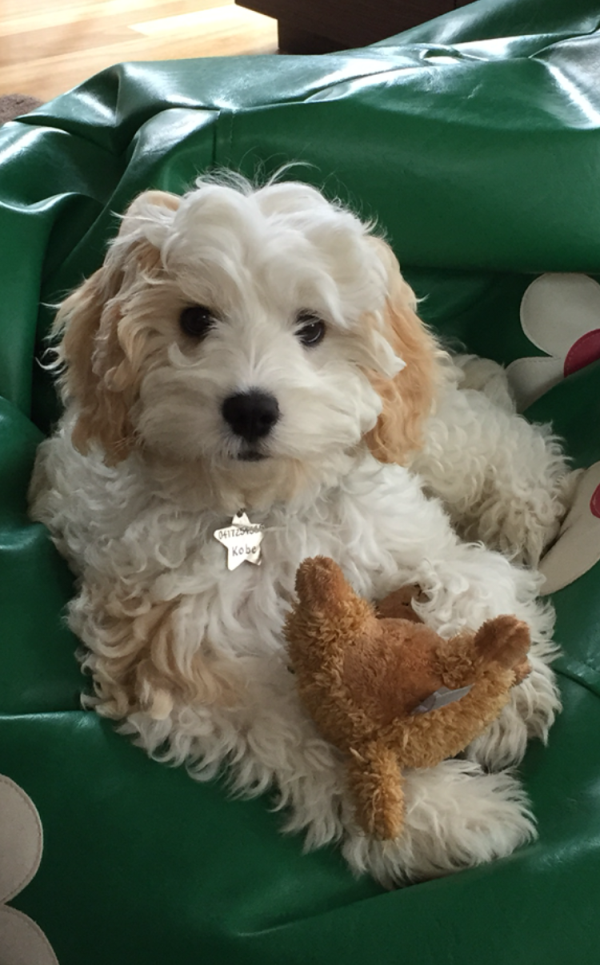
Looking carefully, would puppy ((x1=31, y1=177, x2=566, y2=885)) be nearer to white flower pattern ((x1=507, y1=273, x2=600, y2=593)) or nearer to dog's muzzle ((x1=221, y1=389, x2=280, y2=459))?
dog's muzzle ((x1=221, y1=389, x2=280, y2=459))

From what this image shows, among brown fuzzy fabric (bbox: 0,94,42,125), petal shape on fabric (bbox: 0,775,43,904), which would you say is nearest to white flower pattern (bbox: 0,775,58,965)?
petal shape on fabric (bbox: 0,775,43,904)

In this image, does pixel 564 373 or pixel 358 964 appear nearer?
pixel 358 964

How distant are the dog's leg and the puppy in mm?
253

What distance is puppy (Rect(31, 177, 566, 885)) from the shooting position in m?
1.31

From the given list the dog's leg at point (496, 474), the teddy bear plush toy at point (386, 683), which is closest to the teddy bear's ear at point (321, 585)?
the teddy bear plush toy at point (386, 683)

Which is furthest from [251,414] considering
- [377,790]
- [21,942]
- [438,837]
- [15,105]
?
[15,105]

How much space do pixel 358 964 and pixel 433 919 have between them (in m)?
0.11

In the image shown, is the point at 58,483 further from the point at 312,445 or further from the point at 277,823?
the point at 277,823

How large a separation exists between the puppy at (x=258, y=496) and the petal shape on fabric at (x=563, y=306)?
1.86ft

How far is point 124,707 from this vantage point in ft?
4.77

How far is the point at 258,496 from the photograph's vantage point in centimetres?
143

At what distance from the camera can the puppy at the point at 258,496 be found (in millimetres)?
1312

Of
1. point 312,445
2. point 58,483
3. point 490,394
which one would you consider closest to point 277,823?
point 312,445

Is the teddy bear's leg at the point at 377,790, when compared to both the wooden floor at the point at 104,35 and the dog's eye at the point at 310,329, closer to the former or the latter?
the dog's eye at the point at 310,329
